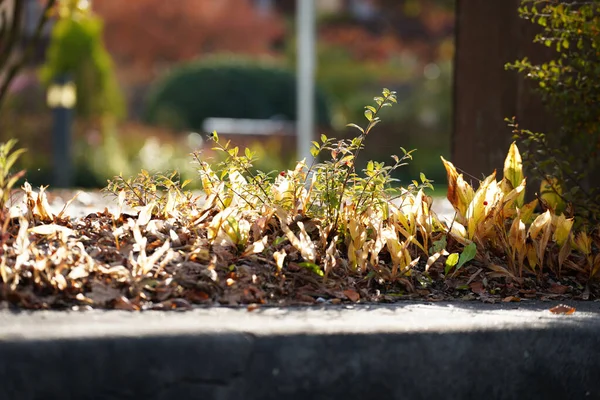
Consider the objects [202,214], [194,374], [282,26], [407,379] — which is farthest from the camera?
[282,26]

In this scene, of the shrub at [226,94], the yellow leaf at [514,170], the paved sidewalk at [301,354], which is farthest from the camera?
the shrub at [226,94]

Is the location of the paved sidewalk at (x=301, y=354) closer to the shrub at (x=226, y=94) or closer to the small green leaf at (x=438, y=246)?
the small green leaf at (x=438, y=246)

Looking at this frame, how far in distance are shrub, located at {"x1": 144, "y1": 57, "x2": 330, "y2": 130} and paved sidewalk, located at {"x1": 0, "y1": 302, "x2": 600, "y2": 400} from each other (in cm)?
1370

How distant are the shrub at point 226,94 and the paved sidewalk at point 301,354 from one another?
1370 centimetres

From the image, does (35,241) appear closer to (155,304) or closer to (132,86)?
(155,304)

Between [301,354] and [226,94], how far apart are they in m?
14.8

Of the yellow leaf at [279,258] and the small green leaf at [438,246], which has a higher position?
the yellow leaf at [279,258]

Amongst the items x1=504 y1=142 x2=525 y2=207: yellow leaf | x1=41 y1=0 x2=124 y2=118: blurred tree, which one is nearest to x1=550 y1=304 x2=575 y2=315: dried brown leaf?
x1=504 y1=142 x2=525 y2=207: yellow leaf

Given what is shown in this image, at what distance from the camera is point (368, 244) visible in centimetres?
341

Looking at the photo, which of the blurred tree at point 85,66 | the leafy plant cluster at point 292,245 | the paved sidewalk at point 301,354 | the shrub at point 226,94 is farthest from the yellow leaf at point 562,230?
the shrub at point 226,94

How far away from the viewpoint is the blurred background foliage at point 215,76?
41.9 feet

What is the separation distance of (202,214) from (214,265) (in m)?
0.55

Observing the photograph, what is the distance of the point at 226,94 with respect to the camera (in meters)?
17.1

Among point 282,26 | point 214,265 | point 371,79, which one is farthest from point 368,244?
point 282,26
